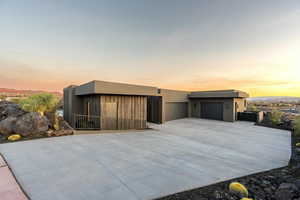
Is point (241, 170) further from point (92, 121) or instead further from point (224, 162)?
point (92, 121)

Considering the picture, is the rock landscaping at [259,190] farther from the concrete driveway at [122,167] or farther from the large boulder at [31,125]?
the large boulder at [31,125]

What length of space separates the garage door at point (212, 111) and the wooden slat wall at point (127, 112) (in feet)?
26.5

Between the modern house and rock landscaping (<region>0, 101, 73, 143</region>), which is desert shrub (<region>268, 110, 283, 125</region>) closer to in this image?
the modern house

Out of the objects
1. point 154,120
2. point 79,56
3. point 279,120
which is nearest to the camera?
point 279,120

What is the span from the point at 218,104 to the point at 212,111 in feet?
3.09

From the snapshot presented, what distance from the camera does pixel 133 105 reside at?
7.95m

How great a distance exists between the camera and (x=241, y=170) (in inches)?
122

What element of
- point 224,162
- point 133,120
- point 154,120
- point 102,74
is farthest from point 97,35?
point 224,162

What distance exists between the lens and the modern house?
705 centimetres

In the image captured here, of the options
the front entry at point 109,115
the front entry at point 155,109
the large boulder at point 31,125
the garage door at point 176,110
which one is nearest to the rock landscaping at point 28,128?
the large boulder at point 31,125

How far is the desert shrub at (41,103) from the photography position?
6.68 metres

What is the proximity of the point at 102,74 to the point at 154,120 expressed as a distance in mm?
7119

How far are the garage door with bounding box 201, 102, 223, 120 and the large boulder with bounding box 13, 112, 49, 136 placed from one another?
13158 millimetres

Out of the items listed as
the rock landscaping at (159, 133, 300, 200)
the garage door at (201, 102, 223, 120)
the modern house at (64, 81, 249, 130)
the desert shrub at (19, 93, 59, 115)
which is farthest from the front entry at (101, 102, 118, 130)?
the garage door at (201, 102, 223, 120)
